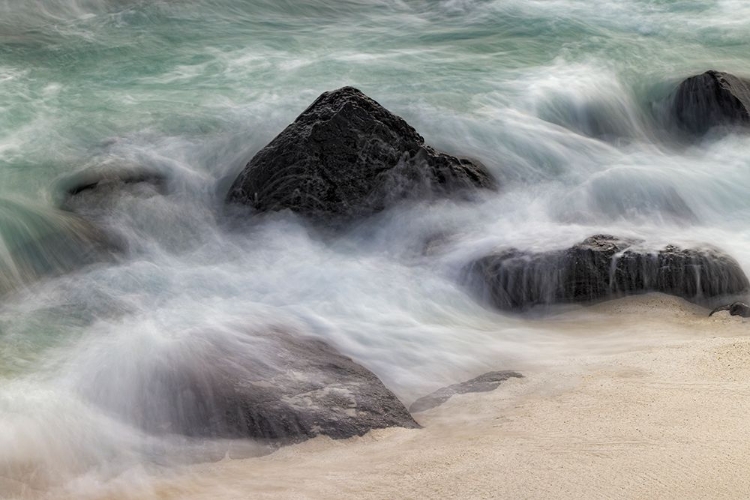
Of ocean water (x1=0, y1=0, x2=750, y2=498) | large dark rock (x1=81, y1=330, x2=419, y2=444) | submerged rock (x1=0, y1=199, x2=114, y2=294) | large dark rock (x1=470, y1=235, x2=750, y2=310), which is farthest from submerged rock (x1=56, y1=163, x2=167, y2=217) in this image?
large dark rock (x1=470, y1=235, x2=750, y2=310)

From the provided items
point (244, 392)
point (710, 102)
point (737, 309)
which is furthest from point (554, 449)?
point (710, 102)

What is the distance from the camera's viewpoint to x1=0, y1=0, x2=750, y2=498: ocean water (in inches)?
213

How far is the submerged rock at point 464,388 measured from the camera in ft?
16.7

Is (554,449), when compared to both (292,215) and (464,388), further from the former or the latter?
(292,215)

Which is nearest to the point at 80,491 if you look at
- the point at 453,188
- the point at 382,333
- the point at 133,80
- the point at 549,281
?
the point at 382,333

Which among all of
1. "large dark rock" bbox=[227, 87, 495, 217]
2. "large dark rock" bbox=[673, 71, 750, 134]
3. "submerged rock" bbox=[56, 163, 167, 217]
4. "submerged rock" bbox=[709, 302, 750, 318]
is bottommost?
"submerged rock" bbox=[709, 302, 750, 318]

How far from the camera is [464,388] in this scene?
5227 mm

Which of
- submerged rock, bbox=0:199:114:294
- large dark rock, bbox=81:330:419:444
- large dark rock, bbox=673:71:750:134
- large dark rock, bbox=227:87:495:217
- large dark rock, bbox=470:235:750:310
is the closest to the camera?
large dark rock, bbox=81:330:419:444

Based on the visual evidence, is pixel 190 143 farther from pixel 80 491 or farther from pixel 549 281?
pixel 80 491

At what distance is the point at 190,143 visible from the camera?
895 cm

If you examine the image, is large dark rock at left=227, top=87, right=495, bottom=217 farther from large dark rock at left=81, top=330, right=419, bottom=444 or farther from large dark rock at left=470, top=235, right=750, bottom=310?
large dark rock at left=81, top=330, right=419, bottom=444

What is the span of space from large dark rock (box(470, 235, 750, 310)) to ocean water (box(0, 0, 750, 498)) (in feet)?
0.70

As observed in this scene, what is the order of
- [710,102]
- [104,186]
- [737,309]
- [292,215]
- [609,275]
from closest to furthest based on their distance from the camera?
[737,309] < [609,275] < [292,215] < [104,186] < [710,102]

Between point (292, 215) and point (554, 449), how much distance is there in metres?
3.70
